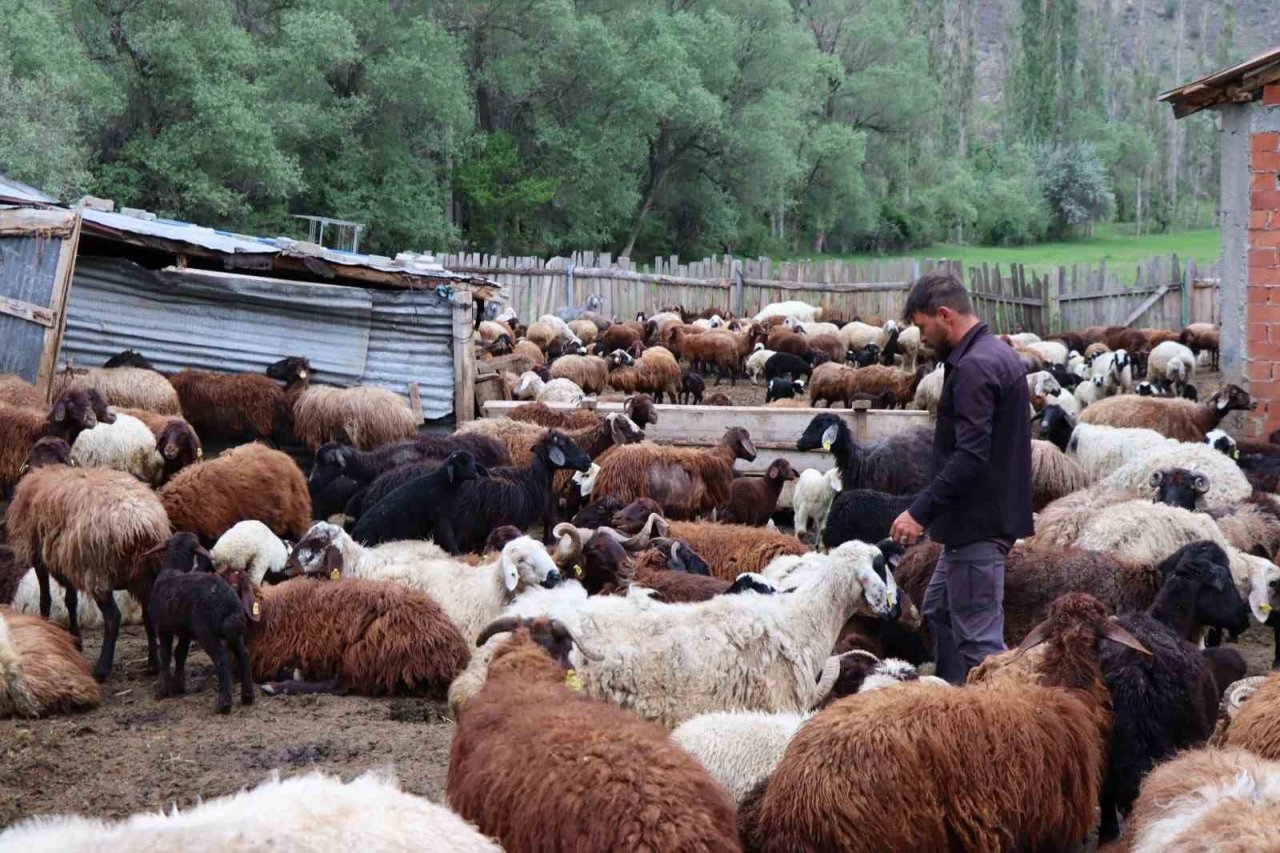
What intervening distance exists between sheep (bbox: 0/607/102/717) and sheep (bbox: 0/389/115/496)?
3.14 m

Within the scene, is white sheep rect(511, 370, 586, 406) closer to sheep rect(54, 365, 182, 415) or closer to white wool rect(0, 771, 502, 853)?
sheep rect(54, 365, 182, 415)

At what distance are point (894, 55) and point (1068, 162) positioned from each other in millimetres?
10724

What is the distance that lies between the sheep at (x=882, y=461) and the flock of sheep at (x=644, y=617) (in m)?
0.03

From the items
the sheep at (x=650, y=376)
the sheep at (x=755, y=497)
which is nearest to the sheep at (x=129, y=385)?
the sheep at (x=755, y=497)

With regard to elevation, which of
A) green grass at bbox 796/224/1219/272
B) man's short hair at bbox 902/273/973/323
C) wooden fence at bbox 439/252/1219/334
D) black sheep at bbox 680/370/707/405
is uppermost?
green grass at bbox 796/224/1219/272

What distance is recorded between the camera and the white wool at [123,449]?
430 inches

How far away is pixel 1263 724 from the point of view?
5094 mm

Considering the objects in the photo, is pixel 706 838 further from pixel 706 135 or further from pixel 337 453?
pixel 706 135

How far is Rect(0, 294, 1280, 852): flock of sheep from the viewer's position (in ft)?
13.7

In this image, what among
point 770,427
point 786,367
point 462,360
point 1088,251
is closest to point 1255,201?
point 770,427

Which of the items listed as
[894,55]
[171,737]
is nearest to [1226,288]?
[171,737]

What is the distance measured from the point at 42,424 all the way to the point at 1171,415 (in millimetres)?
10851

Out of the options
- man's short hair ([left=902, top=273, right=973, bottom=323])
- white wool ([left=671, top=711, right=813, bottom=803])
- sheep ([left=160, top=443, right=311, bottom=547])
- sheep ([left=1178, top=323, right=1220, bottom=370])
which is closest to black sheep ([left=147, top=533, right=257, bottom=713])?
sheep ([left=160, top=443, right=311, bottom=547])

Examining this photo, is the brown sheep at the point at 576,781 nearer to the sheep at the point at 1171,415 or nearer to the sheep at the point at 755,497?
the sheep at the point at 755,497
